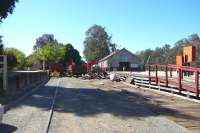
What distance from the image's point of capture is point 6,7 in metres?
35.0

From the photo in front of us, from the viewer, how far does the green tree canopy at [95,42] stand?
15288cm

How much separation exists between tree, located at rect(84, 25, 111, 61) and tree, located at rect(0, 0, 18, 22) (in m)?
116

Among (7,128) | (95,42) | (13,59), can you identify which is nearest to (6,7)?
(7,128)

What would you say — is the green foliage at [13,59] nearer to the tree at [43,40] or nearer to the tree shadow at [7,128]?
the tree shadow at [7,128]

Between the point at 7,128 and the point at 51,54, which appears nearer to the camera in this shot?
the point at 7,128

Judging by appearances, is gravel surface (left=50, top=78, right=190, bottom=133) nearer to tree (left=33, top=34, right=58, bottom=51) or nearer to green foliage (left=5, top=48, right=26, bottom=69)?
green foliage (left=5, top=48, right=26, bottom=69)

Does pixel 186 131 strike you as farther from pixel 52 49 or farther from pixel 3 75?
pixel 52 49

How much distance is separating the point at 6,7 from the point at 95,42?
389 ft

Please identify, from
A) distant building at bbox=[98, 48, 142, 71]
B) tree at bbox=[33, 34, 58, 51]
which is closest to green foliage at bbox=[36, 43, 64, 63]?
distant building at bbox=[98, 48, 142, 71]

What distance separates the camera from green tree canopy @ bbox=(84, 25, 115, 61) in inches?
6019

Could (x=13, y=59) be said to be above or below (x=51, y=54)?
below

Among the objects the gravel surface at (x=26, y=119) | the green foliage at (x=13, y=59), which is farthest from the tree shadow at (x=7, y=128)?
the green foliage at (x=13, y=59)

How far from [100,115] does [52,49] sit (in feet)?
336

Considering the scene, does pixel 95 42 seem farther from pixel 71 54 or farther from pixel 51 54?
pixel 51 54
